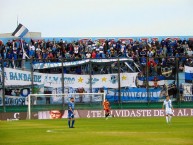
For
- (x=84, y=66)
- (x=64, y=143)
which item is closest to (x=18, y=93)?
(x=84, y=66)

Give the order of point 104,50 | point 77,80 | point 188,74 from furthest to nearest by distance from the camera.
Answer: point 104,50, point 188,74, point 77,80

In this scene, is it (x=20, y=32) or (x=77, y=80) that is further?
(x=20, y=32)

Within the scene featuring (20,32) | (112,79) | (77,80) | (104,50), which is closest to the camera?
(77,80)

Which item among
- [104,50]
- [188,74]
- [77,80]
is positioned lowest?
[77,80]

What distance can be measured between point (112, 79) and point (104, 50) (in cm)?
736

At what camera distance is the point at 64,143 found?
26078 mm

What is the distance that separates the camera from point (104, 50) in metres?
71.1

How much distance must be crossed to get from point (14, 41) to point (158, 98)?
18437 millimetres

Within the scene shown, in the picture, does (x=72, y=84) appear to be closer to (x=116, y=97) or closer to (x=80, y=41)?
(x=116, y=97)

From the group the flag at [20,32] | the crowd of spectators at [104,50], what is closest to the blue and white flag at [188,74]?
the crowd of spectators at [104,50]

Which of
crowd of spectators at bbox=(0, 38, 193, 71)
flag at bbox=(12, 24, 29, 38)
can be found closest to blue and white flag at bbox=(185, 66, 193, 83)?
crowd of spectators at bbox=(0, 38, 193, 71)

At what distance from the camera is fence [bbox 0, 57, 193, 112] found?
6319 cm

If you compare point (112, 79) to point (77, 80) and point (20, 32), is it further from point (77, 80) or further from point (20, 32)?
point (20, 32)

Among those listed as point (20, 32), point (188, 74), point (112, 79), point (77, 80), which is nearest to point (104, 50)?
point (112, 79)
